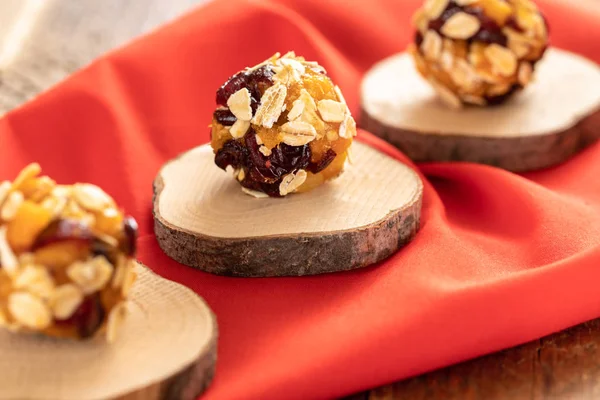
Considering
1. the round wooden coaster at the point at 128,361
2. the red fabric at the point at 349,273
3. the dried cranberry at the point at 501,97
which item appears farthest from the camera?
the dried cranberry at the point at 501,97

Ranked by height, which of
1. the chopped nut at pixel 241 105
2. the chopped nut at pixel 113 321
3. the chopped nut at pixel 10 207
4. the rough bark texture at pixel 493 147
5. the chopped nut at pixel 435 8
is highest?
the chopped nut at pixel 10 207

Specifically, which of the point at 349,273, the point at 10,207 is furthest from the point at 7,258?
the point at 349,273

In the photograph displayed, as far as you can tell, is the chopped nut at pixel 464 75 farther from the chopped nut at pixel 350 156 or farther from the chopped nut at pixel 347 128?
the chopped nut at pixel 347 128

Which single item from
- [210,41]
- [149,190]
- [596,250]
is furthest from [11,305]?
[210,41]

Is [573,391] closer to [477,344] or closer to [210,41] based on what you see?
[477,344]

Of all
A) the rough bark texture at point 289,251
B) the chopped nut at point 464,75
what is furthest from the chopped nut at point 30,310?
the chopped nut at point 464,75

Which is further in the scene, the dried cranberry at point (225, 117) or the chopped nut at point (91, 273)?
the dried cranberry at point (225, 117)

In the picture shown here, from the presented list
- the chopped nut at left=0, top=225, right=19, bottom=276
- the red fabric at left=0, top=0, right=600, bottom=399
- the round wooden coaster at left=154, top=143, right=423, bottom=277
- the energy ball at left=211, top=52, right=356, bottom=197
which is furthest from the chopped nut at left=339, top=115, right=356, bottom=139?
the chopped nut at left=0, top=225, right=19, bottom=276

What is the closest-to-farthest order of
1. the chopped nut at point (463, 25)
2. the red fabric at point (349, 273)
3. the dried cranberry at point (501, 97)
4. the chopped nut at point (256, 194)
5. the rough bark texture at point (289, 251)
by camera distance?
the red fabric at point (349, 273) → the rough bark texture at point (289, 251) → the chopped nut at point (256, 194) → the chopped nut at point (463, 25) → the dried cranberry at point (501, 97)
